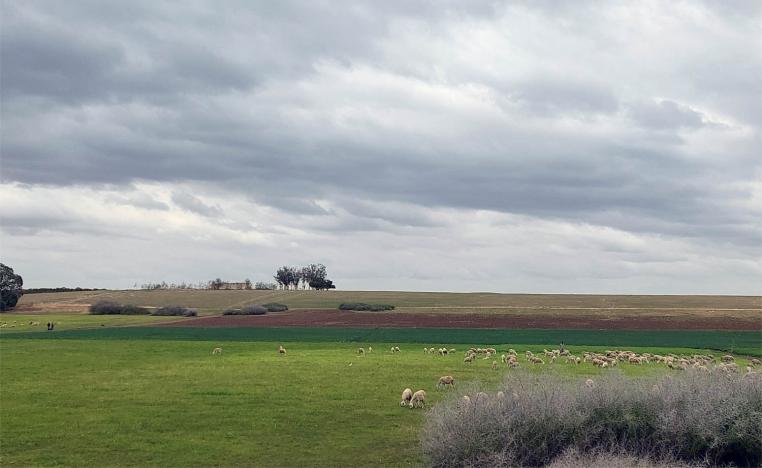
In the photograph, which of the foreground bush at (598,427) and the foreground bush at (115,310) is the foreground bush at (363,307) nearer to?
the foreground bush at (115,310)

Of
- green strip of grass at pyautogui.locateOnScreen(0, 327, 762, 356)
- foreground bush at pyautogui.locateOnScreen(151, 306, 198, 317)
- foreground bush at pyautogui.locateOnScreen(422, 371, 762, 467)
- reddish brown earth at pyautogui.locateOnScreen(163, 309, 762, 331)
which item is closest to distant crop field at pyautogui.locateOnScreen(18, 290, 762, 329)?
reddish brown earth at pyautogui.locateOnScreen(163, 309, 762, 331)

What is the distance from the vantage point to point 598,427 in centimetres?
1739

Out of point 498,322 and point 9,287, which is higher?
point 9,287

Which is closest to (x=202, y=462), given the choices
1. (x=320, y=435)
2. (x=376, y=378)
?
(x=320, y=435)

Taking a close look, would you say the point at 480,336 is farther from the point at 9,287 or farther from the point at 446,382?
the point at 9,287

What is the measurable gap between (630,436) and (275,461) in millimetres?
9182

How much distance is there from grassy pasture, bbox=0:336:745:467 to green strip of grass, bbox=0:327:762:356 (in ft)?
64.7

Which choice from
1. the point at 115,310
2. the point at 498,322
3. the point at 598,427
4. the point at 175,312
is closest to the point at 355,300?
the point at 175,312

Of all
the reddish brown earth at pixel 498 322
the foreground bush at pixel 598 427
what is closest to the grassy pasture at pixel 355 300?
the reddish brown earth at pixel 498 322

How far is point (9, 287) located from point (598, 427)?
13927 cm

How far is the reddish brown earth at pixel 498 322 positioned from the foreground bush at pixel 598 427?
7019 cm

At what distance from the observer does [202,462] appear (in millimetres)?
17688

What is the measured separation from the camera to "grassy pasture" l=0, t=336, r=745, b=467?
1845 centimetres

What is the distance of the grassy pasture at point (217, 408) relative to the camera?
18453mm
